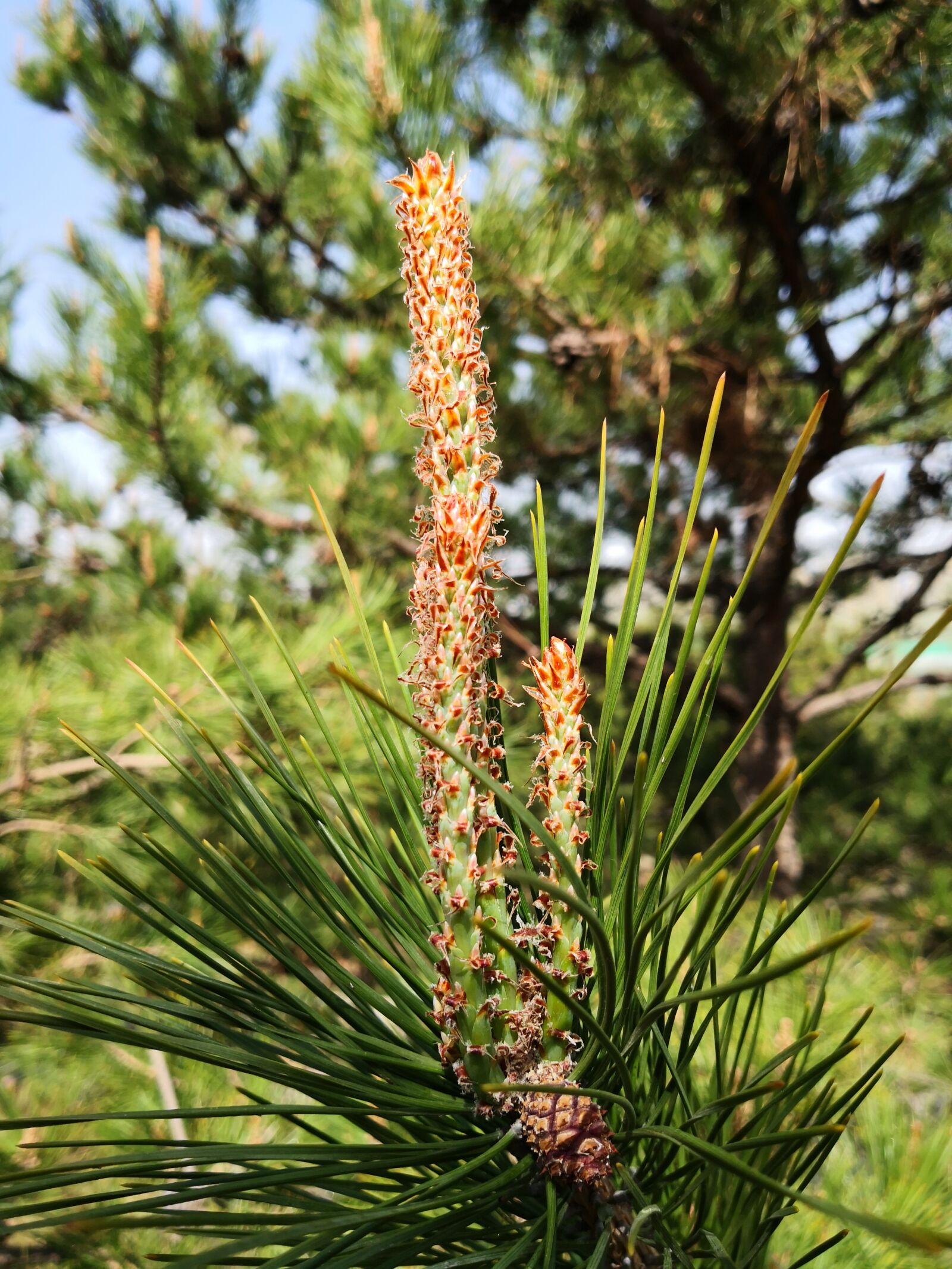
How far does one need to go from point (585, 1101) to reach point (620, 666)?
15 centimetres

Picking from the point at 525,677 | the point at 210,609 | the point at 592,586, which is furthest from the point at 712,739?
the point at 592,586

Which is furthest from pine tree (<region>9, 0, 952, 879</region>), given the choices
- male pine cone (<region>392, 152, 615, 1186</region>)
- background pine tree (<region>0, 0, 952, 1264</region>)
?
male pine cone (<region>392, 152, 615, 1186</region>)

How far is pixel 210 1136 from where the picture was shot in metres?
0.71

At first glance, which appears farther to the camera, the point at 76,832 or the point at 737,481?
the point at 737,481

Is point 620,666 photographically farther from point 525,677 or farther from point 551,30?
point 551,30

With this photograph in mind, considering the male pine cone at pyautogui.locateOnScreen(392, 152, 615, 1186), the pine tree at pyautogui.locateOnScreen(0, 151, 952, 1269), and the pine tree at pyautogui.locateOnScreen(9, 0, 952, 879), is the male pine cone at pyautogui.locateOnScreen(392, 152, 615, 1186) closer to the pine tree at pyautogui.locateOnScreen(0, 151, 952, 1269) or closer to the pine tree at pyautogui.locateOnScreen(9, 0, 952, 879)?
the pine tree at pyautogui.locateOnScreen(0, 151, 952, 1269)

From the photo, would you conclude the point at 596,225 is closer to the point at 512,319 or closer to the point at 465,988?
the point at 512,319

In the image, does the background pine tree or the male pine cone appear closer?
the male pine cone

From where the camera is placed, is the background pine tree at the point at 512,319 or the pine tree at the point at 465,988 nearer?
the pine tree at the point at 465,988

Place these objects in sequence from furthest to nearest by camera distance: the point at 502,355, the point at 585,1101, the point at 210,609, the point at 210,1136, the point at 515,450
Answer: the point at 515,450 < the point at 502,355 < the point at 210,609 < the point at 210,1136 < the point at 585,1101

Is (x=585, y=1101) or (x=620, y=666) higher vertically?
(x=620, y=666)

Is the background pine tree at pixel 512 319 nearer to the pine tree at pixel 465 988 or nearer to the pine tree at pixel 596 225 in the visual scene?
the pine tree at pixel 596 225

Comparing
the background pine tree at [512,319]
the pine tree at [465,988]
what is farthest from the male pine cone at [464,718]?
the background pine tree at [512,319]

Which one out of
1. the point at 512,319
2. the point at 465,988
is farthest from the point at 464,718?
the point at 512,319
